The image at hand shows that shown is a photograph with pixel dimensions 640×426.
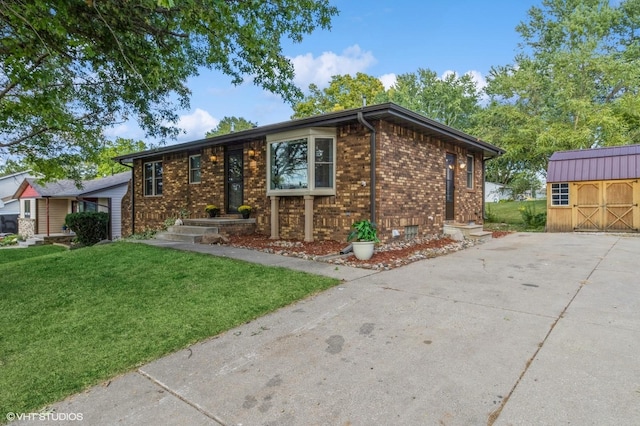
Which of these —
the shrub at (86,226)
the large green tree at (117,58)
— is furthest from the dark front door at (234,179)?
the shrub at (86,226)

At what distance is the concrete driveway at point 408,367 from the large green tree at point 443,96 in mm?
28405

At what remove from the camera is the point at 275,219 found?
935 cm

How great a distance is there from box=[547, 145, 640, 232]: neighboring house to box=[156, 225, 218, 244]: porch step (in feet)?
40.3

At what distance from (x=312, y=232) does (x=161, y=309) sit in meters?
5.02

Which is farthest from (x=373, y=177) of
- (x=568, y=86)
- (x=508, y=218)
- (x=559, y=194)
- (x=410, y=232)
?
(x=568, y=86)

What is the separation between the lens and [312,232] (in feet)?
28.5

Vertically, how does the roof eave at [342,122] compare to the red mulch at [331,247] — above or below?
above

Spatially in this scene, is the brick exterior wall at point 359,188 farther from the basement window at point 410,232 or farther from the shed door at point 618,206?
the shed door at point 618,206

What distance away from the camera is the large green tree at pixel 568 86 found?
16141 millimetres

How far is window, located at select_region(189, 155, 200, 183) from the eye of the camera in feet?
39.3

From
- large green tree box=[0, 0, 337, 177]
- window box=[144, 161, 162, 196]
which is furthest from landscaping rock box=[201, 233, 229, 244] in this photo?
window box=[144, 161, 162, 196]

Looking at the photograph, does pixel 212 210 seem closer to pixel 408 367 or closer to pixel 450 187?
pixel 450 187

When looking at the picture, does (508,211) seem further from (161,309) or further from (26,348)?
(26,348)

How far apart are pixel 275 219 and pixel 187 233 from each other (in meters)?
2.68
